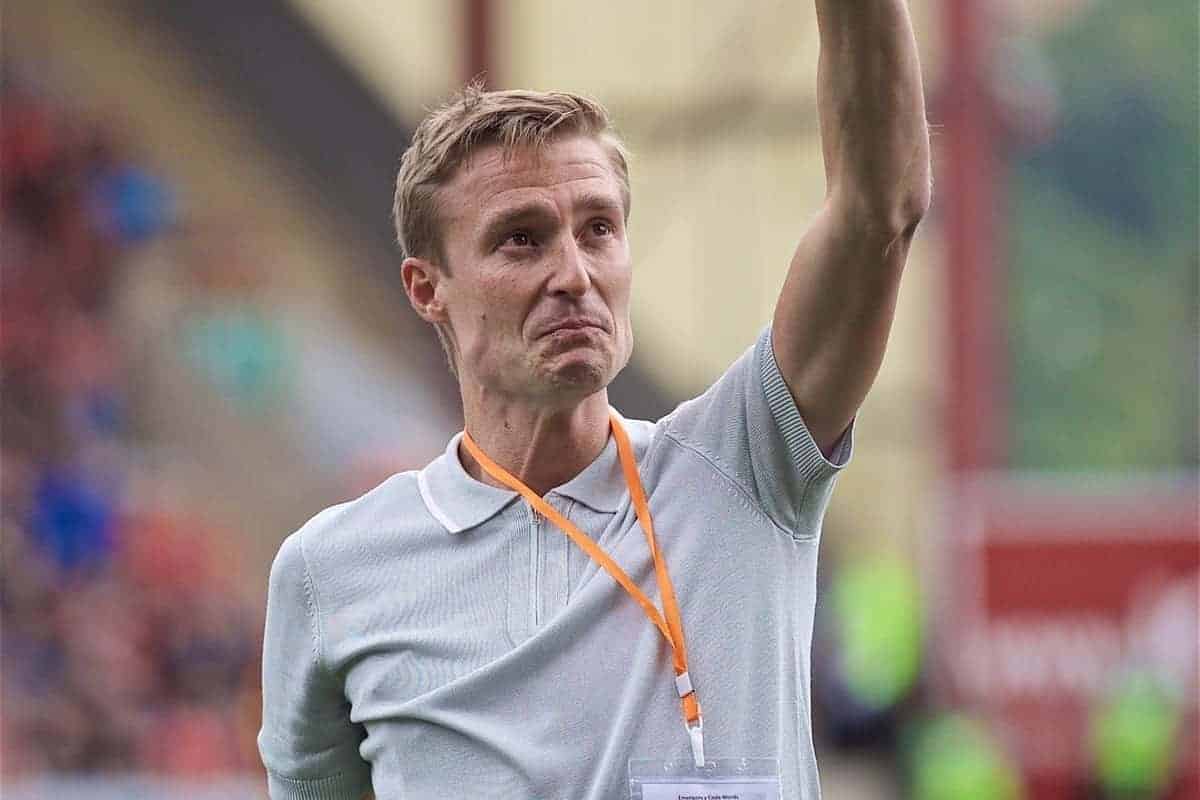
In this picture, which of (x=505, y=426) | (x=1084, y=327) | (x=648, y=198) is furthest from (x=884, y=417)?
(x=505, y=426)

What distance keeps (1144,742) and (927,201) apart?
258 inches

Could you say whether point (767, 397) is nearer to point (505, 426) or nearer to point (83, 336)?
point (505, 426)

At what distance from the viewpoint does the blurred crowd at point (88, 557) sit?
831 cm

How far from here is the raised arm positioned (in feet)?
7.24

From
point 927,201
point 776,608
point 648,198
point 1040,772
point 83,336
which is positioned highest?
point 648,198

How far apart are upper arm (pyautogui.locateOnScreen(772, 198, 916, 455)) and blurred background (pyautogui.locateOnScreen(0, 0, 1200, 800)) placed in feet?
17.8

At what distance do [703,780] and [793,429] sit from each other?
39 cm

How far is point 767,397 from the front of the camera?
237cm

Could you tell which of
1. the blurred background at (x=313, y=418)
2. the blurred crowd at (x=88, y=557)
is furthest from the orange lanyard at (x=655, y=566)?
the blurred crowd at (x=88, y=557)

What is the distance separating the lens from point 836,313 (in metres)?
2.28

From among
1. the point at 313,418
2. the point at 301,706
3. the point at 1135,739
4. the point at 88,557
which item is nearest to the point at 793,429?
the point at 301,706

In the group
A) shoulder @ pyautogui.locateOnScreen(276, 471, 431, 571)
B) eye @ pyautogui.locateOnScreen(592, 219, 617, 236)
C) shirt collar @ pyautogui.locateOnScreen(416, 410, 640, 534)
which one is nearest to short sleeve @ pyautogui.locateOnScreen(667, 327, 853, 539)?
shirt collar @ pyautogui.locateOnScreen(416, 410, 640, 534)

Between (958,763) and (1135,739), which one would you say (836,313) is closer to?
(1135,739)

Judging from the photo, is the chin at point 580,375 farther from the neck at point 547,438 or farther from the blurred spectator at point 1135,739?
the blurred spectator at point 1135,739
